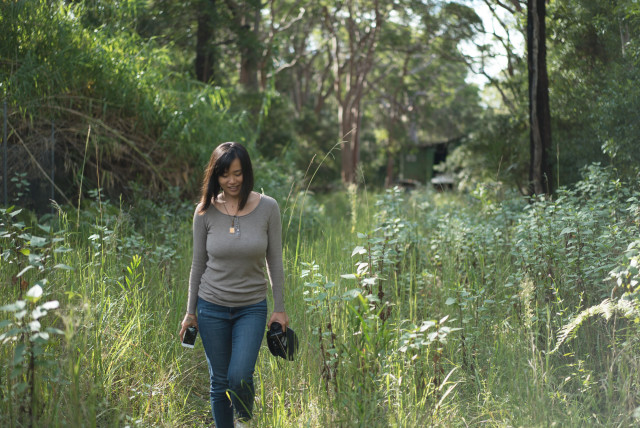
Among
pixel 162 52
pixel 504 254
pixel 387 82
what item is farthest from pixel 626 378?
pixel 387 82

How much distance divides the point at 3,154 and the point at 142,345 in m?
4.01

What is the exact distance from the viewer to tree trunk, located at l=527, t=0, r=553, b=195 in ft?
31.5

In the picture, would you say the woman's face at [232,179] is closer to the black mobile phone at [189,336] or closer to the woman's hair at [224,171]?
the woman's hair at [224,171]

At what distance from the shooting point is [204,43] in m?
15.4

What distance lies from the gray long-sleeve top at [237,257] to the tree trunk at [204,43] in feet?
41.0

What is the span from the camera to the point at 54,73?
7.32 m

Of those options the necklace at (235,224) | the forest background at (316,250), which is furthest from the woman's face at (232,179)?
the forest background at (316,250)

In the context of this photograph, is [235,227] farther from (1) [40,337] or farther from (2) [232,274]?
(1) [40,337]

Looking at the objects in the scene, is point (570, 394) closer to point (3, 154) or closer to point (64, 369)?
point (64, 369)

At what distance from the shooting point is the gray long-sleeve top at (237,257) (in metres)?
3.44

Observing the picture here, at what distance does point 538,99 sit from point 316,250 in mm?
5804

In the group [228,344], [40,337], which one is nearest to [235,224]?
[228,344]

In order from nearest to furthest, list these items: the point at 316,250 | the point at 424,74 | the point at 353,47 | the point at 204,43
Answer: the point at 316,250
the point at 204,43
the point at 353,47
the point at 424,74

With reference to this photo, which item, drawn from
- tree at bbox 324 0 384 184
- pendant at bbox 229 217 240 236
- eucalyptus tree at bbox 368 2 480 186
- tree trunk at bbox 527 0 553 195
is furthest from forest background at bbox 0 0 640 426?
tree at bbox 324 0 384 184
